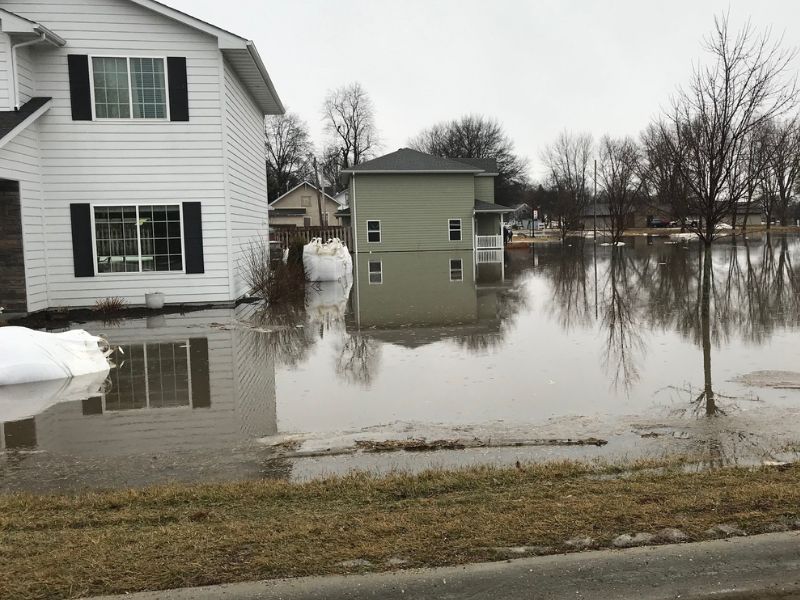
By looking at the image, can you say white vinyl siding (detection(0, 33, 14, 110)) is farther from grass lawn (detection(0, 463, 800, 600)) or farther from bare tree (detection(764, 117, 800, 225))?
bare tree (detection(764, 117, 800, 225))

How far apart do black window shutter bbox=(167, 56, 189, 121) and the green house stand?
2431cm

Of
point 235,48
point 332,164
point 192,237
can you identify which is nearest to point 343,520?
point 192,237

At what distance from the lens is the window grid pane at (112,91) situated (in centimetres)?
1573

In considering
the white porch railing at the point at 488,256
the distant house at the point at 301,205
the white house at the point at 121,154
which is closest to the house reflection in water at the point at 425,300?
the white porch railing at the point at 488,256

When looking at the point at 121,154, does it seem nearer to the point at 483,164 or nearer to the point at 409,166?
the point at 409,166

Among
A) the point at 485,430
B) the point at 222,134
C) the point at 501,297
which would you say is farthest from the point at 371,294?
the point at 485,430

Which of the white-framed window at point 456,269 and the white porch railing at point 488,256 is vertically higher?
the white porch railing at point 488,256

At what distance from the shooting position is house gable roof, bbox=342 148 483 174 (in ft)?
131

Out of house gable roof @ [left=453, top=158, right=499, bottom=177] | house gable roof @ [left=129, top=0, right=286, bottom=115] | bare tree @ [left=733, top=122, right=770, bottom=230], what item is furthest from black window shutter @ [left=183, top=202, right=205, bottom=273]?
house gable roof @ [left=453, top=158, right=499, bottom=177]

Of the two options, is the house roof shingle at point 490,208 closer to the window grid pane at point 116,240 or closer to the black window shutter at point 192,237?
the black window shutter at point 192,237

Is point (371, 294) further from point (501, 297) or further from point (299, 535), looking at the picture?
point (299, 535)

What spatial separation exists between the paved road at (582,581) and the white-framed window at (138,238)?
1372cm

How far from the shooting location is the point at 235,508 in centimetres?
479

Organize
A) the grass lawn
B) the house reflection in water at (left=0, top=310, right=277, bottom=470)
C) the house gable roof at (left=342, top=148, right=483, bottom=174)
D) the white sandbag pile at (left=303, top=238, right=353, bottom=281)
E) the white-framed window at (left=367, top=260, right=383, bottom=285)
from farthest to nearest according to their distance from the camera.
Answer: the house gable roof at (left=342, top=148, right=483, bottom=174)
the white-framed window at (left=367, top=260, right=383, bottom=285)
the white sandbag pile at (left=303, top=238, right=353, bottom=281)
the house reflection in water at (left=0, top=310, right=277, bottom=470)
the grass lawn
